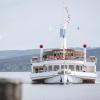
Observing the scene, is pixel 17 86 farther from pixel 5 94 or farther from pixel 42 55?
pixel 42 55

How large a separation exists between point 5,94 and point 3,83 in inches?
6.1

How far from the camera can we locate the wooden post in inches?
219

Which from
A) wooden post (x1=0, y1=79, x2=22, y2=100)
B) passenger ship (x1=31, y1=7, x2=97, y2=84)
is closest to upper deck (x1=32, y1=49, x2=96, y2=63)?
passenger ship (x1=31, y1=7, x2=97, y2=84)

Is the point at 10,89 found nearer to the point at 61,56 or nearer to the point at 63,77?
the point at 63,77

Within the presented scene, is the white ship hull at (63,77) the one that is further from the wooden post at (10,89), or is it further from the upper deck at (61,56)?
the wooden post at (10,89)

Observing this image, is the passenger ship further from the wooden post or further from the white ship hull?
the wooden post

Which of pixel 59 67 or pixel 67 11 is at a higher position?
pixel 67 11

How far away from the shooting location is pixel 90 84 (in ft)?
356

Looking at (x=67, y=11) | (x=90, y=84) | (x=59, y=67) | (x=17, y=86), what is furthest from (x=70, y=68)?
(x=17, y=86)

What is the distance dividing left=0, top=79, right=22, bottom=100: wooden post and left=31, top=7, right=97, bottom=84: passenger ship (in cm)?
8889

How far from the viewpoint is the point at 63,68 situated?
99188 millimetres

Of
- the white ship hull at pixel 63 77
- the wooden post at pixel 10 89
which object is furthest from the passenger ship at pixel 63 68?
the wooden post at pixel 10 89

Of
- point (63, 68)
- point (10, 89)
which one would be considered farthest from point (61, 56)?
point (10, 89)

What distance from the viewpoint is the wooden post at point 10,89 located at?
5570 mm
